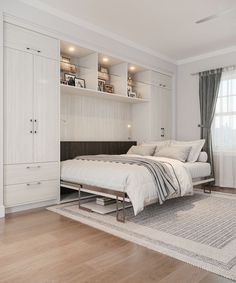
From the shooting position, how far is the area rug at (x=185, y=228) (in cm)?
200

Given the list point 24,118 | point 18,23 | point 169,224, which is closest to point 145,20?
point 18,23

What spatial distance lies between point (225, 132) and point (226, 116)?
31cm

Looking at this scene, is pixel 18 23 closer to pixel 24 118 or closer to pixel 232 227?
pixel 24 118

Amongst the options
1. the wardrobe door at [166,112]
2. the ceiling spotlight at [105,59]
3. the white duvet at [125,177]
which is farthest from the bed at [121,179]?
the ceiling spotlight at [105,59]

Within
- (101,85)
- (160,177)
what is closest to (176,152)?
(160,177)

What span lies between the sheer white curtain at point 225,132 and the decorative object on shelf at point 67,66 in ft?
9.52

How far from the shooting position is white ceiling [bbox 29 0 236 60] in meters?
3.43

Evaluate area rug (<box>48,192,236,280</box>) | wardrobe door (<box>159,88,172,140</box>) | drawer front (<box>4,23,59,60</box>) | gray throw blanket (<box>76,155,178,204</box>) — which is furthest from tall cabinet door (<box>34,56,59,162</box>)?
wardrobe door (<box>159,88,172,140</box>)

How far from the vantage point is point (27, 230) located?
2.59 m

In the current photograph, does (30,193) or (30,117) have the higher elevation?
(30,117)

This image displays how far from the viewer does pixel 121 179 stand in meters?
2.85

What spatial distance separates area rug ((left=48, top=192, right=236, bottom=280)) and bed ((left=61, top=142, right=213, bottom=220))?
239 mm

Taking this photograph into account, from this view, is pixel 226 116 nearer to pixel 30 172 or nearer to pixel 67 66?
pixel 67 66

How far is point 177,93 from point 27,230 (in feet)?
Result: 15.0
